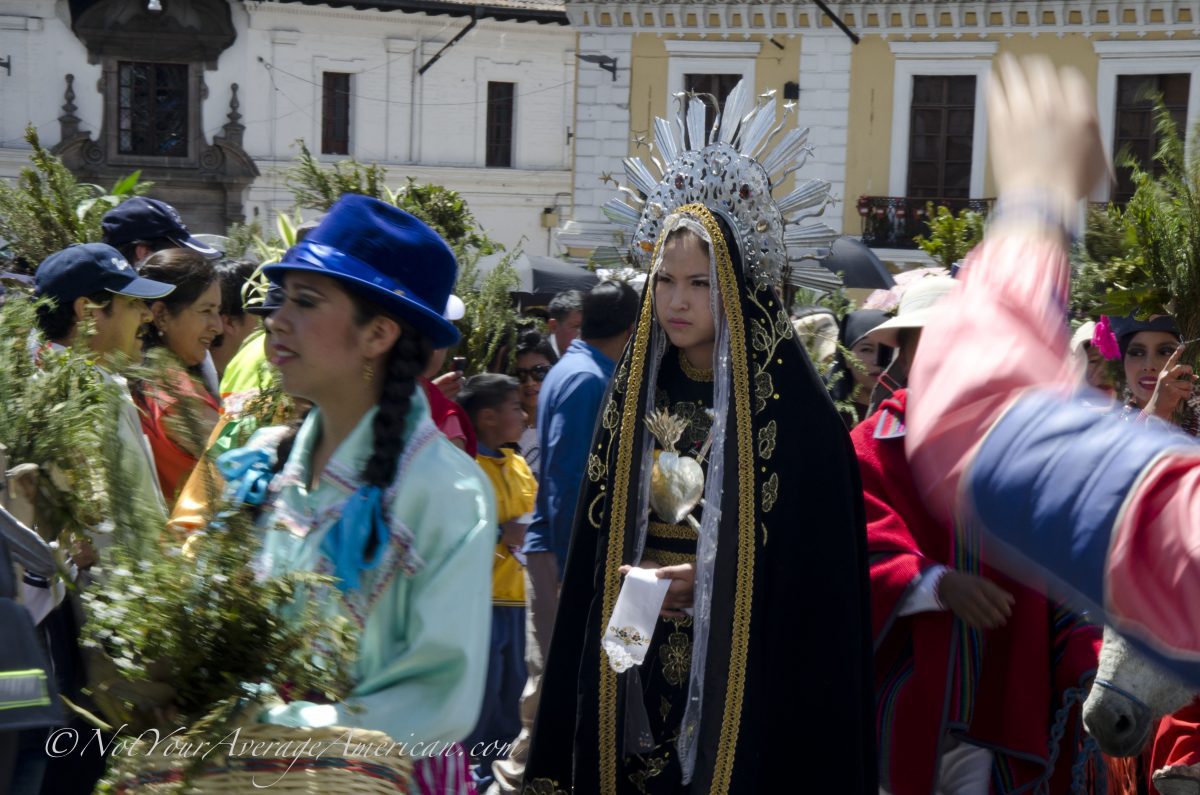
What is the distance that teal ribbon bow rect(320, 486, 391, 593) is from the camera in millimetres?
2490

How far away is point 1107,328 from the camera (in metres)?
5.12

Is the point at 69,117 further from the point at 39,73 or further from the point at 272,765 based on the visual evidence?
the point at 272,765

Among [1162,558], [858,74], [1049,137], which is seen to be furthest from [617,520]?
[858,74]

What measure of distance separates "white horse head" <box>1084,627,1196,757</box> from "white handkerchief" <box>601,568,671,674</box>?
1.37 meters

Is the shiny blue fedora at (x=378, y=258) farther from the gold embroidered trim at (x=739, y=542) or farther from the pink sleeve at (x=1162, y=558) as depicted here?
the pink sleeve at (x=1162, y=558)

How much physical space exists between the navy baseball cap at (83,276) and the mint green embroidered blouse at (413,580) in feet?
5.47

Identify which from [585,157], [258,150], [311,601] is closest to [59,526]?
[311,601]

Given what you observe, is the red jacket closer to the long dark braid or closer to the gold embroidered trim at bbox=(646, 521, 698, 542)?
the gold embroidered trim at bbox=(646, 521, 698, 542)

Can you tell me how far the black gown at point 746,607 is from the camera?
370 cm

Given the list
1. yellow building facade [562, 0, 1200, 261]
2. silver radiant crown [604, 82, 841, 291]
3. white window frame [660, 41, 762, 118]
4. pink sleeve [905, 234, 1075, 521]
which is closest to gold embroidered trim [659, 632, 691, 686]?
silver radiant crown [604, 82, 841, 291]

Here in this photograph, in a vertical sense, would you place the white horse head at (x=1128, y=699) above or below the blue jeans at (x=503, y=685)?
above

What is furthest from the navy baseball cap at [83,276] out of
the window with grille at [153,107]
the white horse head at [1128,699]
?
the window with grille at [153,107]

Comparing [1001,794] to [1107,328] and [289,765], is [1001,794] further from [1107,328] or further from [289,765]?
[289,765]

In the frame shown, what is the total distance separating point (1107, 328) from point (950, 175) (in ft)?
65.8
